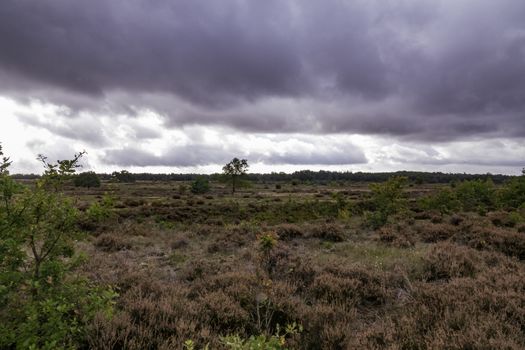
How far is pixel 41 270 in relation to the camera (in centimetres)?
394

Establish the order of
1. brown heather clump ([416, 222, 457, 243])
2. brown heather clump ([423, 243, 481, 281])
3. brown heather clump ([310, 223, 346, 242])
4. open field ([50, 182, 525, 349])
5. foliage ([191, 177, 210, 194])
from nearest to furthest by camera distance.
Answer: open field ([50, 182, 525, 349]), brown heather clump ([423, 243, 481, 281]), brown heather clump ([416, 222, 457, 243]), brown heather clump ([310, 223, 346, 242]), foliage ([191, 177, 210, 194])

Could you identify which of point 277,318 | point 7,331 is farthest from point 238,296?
point 7,331

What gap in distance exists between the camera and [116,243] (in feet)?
39.8

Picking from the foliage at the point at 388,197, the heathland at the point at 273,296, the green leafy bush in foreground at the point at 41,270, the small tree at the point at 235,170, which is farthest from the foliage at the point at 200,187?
the green leafy bush in foreground at the point at 41,270

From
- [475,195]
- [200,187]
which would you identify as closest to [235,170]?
Result: [200,187]

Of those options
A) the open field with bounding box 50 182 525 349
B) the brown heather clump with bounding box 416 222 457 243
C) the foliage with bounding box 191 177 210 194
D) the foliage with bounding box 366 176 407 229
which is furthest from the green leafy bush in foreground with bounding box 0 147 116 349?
the foliage with bounding box 191 177 210 194

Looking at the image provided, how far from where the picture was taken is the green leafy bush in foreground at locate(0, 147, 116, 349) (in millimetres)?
3521

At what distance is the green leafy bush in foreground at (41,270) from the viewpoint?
11.6 ft

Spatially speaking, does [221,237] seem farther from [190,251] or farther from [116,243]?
[116,243]

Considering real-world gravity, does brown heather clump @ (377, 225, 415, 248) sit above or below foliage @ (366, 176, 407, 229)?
below

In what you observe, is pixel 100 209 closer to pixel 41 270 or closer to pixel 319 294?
pixel 41 270

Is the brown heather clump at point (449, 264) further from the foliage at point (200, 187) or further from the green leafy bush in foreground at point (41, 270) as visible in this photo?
the foliage at point (200, 187)

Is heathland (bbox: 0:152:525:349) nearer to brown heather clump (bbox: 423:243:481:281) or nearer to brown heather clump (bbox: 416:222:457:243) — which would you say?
brown heather clump (bbox: 423:243:481:281)

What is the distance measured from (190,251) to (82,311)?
7.64 metres
